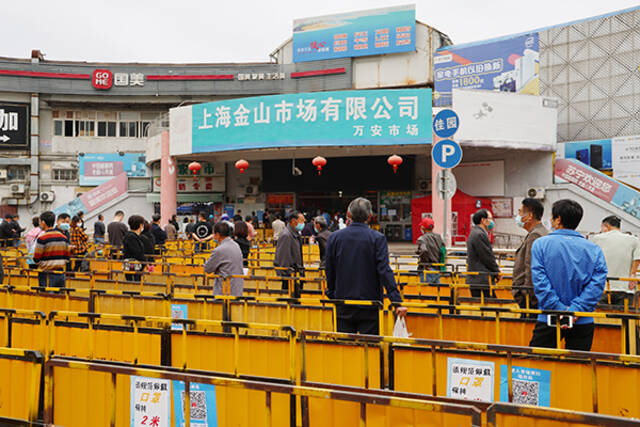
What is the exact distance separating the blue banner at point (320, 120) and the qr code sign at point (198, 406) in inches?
683

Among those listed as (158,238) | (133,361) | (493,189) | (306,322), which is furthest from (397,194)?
(133,361)

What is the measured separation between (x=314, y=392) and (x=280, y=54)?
3346cm

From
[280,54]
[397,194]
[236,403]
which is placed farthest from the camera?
[280,54]

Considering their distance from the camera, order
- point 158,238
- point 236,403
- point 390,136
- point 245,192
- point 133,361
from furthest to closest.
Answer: point 245,192 < point 390,136 < point 158,238 < point 133,361 < point 236,403

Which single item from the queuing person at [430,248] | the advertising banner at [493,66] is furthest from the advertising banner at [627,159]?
the queuing person at [430,248]

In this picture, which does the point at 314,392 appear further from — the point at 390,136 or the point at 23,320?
the point at 390,136

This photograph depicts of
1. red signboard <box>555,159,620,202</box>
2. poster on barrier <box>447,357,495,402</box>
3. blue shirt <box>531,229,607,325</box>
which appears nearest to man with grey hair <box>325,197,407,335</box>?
poster on barrier <box>447,357,495,402</box>

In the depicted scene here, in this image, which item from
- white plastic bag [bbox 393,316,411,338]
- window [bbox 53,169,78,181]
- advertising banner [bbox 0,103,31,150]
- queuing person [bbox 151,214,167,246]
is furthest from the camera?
window [bbox 53,169,78,181]

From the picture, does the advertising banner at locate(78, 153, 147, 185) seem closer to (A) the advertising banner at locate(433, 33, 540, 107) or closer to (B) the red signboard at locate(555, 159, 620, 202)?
(A) the advertising banner at locate(433, 33, 540, 107)

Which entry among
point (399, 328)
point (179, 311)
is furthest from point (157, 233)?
point (399, 328)

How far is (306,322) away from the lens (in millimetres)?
6301

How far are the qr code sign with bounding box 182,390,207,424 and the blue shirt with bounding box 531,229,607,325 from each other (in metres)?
2.91

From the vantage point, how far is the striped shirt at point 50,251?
857 cm

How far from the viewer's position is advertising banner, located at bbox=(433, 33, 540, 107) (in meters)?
26.9
